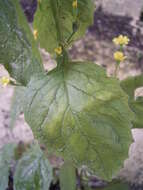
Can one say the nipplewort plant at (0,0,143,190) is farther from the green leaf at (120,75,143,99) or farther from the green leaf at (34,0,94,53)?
the green leaf at (120,75,143,99)

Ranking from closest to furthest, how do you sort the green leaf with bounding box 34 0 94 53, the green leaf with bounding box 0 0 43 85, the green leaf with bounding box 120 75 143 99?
the green leaf with bounding box 0 0 43 85 < the green leaf with bounding box 34 0 94 53 < the green leaf with bounding box 120 75 143 99

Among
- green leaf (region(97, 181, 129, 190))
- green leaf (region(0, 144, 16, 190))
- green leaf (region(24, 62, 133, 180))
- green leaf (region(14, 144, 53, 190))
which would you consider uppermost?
green leaf (region(24, 62, 133, 180))

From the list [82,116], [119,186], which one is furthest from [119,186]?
[82,116]

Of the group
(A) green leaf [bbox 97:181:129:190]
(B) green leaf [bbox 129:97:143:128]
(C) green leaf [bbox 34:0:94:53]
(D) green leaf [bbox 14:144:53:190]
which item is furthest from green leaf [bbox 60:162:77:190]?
(C) green leaf [bbox 34:0:94:53]

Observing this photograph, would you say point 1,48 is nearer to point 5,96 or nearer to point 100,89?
point 100,89

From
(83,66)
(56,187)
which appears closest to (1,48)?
(83,66)

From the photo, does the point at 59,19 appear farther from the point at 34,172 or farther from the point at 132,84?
the point at 34,172
